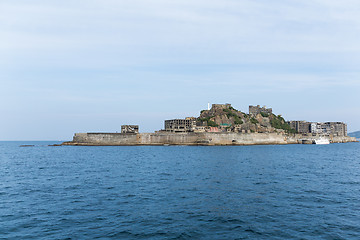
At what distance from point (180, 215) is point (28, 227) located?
8.85 m

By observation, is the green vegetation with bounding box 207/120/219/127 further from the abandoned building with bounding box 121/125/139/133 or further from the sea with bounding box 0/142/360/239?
the sea with bounding box 0/142/360/239

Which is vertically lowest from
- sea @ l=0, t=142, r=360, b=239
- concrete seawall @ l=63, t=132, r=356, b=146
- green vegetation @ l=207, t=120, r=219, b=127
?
sea @ l=0, t=142, r=360, b=239

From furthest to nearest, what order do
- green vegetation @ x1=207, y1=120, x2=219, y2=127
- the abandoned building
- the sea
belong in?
green vegetation @ x1=207, y1=120, x2=219, y2=127, the abandoned building, the sea

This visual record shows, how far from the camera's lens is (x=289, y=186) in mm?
26109

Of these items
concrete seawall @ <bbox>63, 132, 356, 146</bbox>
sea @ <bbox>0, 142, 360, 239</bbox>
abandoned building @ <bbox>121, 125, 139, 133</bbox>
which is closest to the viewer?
sea @ <bbox>0, 142, 360, 239</bbox>

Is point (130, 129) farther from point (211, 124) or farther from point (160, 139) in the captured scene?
point (211, 124)

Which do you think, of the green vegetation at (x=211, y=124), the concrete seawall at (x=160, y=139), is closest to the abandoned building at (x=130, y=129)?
the concrete seawall at (x=160, y=139)

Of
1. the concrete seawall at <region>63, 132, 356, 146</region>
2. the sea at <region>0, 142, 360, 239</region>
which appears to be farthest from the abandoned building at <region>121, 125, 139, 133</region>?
the sea at <region>0, 142, 360, 239</region>

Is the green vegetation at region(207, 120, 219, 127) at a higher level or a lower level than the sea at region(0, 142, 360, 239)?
higher

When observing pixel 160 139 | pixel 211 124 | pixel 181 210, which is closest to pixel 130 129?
pixel 160 139

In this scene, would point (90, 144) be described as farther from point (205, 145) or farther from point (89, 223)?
point (89, 223)

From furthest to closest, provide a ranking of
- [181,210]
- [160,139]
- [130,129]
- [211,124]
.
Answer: [211,124] < [130,129] < [160,139] < [181,210]

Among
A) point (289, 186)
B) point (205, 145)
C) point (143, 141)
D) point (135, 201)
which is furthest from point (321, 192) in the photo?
point (143, 141)

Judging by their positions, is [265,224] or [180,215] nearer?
[265,224]
